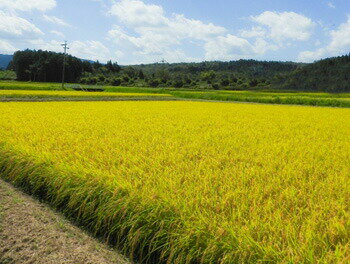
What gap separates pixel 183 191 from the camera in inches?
134

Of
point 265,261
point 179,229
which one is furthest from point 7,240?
point 265,261

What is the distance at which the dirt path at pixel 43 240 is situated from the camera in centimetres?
291

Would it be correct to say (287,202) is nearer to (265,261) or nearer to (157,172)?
(265,261)

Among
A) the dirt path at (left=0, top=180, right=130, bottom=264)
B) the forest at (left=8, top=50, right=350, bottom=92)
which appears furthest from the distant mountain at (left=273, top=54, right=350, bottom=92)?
the dirt path at (left=0, top=180, right=130, bottom=264)

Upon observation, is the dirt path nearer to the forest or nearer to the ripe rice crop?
the ripe rice crop

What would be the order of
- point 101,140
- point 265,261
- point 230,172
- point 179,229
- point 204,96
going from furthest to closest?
point 204,96, point 101,140, point 230,172, point 179,229, point 265,261

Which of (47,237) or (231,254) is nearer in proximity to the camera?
(231,254)

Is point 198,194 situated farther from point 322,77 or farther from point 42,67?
point 42,67

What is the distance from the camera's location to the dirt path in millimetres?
2910

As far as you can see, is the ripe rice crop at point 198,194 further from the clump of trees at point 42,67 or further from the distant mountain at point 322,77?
the clump of trees at point 42,67

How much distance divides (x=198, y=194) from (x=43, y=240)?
5.46ft

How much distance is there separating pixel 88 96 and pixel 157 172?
23270 millimetres

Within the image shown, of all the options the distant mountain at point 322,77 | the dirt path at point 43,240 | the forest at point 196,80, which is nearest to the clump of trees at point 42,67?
the forest at point 196,80

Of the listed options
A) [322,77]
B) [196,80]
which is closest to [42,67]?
[196,80]
